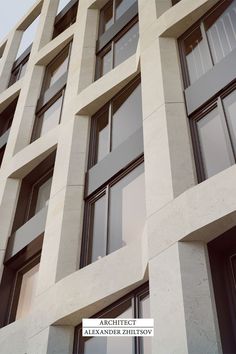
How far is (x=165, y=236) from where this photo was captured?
760 centimetres

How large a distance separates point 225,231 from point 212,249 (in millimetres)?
427

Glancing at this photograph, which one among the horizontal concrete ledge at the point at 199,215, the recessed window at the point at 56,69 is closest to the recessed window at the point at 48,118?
the recessed window at the point at 56,69

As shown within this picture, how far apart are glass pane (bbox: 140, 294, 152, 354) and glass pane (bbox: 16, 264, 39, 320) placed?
4.29 metres

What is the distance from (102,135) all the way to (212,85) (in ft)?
14.0

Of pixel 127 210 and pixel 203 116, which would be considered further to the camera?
→ pixel 127 210

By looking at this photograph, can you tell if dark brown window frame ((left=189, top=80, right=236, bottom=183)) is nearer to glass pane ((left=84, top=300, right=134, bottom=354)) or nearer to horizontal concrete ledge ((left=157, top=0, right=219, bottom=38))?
glass pane ((left=84, top=300, right=134, bottom=354))

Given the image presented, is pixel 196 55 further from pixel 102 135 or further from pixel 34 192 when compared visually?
pixel 34 192

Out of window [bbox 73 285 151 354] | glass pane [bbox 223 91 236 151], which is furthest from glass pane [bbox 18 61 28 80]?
window [bbox 73 285 151 354]

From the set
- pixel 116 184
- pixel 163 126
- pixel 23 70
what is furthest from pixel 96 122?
pixel 23 70

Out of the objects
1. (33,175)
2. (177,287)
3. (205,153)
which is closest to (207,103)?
(205,153)

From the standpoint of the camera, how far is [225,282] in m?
7.13

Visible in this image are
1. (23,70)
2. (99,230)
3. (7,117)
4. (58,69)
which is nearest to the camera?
(99,230)

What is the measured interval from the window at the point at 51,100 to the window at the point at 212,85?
6.25 m

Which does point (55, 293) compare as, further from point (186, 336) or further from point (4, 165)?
point (4, 165)
